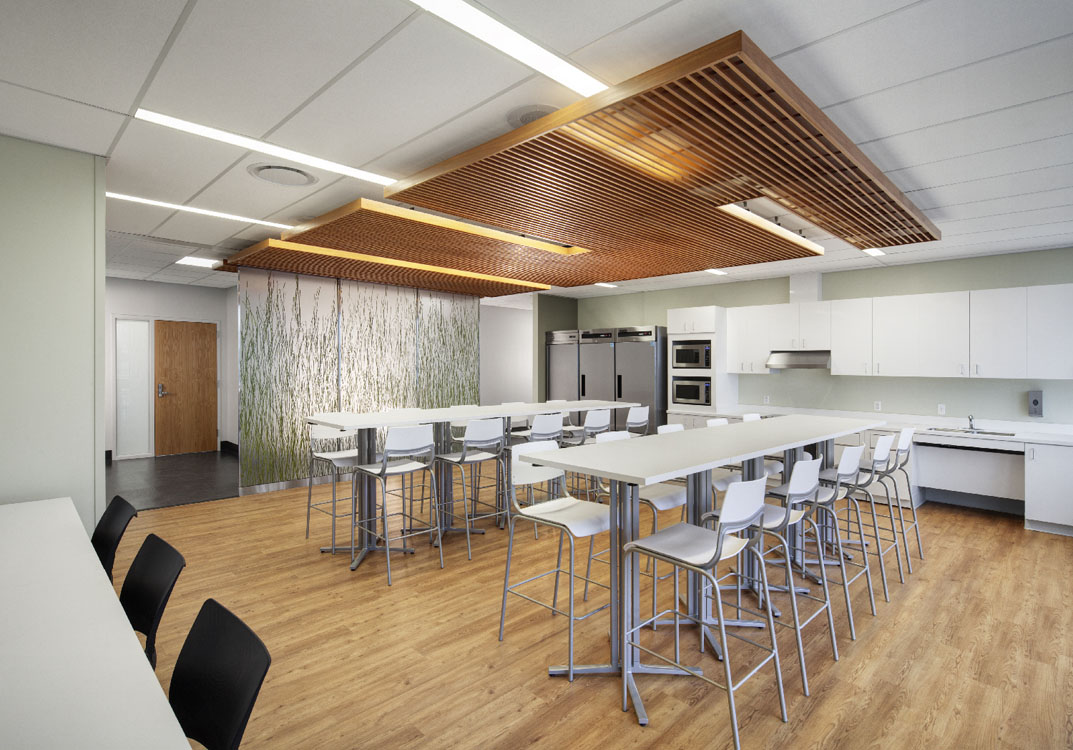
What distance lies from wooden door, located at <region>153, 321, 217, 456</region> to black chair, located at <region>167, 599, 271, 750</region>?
8.77 meters

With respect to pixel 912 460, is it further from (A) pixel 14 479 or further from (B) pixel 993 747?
(A) pixel 14 479

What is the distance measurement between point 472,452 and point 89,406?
261cm

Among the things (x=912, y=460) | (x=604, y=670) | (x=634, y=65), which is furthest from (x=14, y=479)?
(x=912, y=460)

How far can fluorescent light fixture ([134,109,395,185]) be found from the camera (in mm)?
2842

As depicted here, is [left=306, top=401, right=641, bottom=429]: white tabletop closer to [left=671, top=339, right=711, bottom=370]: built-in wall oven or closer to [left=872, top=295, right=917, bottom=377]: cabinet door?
[left=671, top=339, right=711, bottom=370]: built-in wall oven

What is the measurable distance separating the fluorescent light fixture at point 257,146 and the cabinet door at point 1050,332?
6.03 meters

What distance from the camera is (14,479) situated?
3.04 meters

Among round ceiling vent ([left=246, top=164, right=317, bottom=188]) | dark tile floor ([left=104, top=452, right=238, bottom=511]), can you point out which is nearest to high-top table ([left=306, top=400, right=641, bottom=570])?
round ceiling vent ([left=246, top=164, right=317, bottom=188])

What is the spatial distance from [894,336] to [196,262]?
8.18 m

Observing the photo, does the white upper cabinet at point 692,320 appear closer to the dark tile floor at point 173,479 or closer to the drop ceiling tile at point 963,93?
the drop ceiling tile at point 963,93

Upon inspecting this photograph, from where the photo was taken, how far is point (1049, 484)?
495cm

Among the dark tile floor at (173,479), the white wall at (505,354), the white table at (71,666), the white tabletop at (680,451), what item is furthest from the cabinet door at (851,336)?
the dark tile floor at (173,479)

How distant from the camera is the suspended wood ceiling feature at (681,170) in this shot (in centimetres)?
222

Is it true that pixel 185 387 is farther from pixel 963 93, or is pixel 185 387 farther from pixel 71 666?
pixel 963 93
